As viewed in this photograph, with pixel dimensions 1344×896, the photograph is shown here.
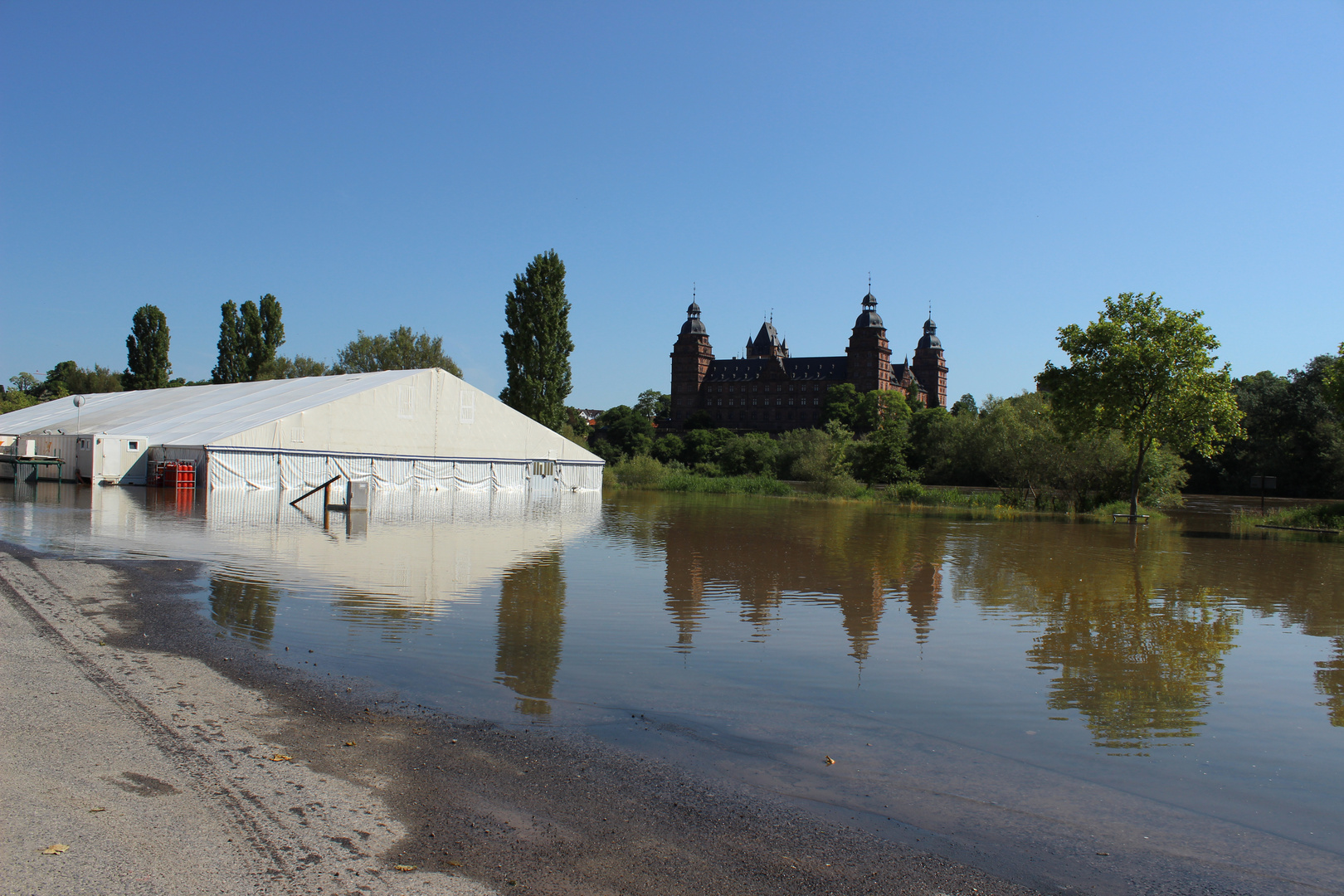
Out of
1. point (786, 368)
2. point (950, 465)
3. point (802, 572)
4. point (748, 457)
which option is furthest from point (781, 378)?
point (802, 572)

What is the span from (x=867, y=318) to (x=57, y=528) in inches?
6113

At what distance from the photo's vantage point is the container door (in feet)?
116

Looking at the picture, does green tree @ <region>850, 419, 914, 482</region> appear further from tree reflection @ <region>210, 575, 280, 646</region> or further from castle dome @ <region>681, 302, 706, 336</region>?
castle dome @ <region>681, 302, 706, 336</region>

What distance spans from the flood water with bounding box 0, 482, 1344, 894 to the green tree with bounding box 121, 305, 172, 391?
62.7 meters

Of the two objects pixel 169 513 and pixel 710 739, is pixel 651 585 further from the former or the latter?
pixel 169 513

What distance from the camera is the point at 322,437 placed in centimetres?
3859

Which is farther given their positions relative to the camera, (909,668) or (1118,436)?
(1118,436)

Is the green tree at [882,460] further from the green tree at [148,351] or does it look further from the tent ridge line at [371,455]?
the green tree at [148,351]

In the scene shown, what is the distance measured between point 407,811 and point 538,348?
5591 cm

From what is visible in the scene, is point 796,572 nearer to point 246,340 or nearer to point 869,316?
point 246,340

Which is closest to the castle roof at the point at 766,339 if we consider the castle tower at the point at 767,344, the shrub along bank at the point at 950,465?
the castle tower at the point at 767,344

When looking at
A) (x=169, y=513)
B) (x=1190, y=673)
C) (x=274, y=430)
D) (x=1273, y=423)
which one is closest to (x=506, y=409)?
(x=274, y=430)

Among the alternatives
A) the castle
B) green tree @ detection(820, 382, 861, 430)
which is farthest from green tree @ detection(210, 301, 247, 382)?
the castle

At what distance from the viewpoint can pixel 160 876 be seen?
3.62 m
